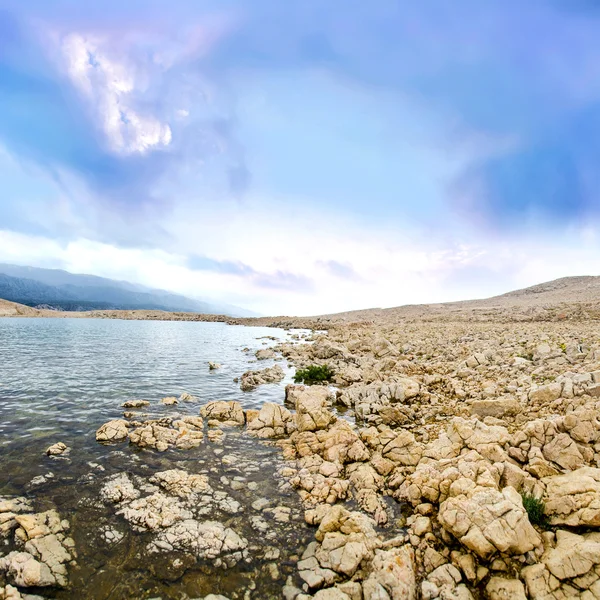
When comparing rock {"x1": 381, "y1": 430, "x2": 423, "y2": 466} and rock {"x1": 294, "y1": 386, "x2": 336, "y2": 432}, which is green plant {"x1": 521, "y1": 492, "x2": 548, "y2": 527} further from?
rock {"x1": 294, "y1": 386, "x2": 336, "y2": 432}

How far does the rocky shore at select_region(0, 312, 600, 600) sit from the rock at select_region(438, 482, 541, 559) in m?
0.03

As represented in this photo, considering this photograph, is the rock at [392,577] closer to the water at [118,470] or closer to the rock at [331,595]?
the rock at [331,595]

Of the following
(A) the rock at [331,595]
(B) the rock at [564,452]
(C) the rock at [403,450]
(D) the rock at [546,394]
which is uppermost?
(D) the rock at [546,394]

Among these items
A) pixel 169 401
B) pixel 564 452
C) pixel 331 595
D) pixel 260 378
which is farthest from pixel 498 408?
pixel 169 401

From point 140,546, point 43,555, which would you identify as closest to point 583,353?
point 140,546

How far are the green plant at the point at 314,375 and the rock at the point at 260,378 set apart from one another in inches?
66.9

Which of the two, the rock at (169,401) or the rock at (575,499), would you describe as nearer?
the rock at (575,499)

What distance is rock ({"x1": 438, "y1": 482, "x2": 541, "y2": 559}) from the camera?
6777 millimetres

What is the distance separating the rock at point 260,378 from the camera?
24.4 meters

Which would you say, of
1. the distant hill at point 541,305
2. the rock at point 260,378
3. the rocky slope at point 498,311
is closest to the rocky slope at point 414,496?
the rock at point 260,378

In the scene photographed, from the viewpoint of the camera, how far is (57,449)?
12359 mm

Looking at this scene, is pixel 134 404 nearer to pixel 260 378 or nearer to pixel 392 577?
pixel 260 378

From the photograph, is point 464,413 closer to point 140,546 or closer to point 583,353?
point 583,353

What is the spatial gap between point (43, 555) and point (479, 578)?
964 centimetres
